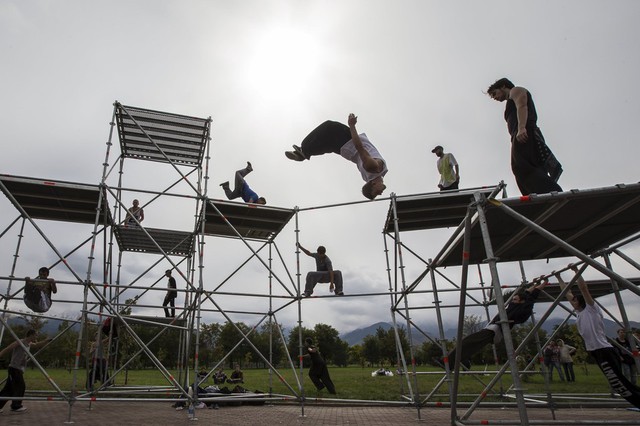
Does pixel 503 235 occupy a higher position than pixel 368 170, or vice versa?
pixel 368 170

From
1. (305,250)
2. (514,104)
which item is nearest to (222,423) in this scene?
(305,250)

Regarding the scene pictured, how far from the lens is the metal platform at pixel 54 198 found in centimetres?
745

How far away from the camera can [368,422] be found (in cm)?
658

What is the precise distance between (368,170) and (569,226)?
8.70ft

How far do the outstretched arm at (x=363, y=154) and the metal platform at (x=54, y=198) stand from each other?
5.49 metres

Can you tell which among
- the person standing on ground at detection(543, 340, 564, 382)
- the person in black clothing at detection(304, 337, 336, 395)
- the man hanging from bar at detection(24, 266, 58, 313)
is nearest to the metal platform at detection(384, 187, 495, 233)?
the person in black clothing at detection(304, 337, 336, 395)

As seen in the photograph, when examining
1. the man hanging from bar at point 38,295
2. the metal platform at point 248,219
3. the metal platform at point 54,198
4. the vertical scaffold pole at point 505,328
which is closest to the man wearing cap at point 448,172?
the metal platform at point 248,219

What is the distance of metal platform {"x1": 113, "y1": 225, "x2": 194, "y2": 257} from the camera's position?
1029 cm

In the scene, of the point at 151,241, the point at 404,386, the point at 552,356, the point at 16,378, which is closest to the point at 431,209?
the point at 151,241

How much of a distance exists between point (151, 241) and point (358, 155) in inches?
280

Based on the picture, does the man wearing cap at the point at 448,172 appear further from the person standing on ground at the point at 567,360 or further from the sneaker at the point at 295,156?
the person standing on ground at the point at 567,360

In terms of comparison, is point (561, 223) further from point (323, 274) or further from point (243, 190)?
point (243, 190)

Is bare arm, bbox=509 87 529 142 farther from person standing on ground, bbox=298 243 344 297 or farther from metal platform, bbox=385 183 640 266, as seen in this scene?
person standing on ground, bbox=298 243 344 297

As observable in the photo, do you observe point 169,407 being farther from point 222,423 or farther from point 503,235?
point 503,235
